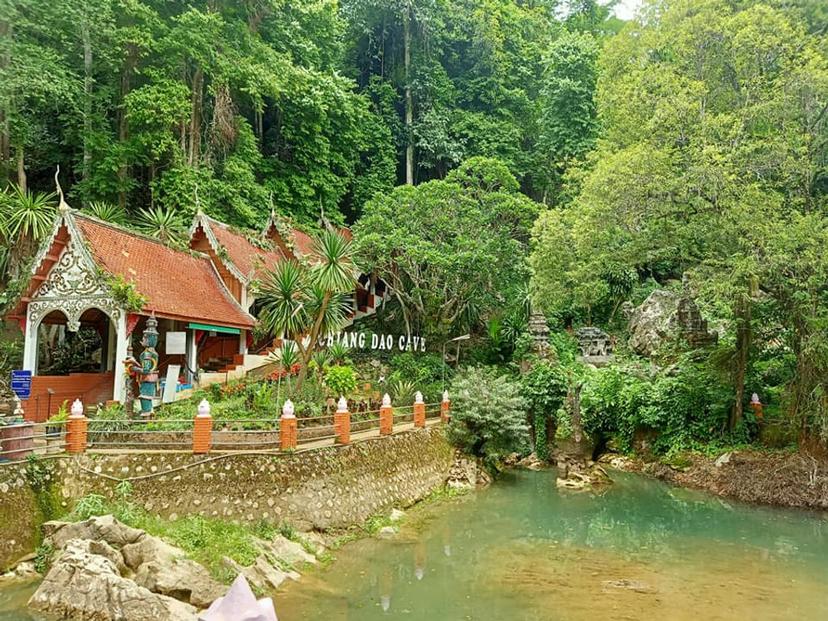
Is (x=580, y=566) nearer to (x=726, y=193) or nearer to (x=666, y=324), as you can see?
(x=726, y=193)

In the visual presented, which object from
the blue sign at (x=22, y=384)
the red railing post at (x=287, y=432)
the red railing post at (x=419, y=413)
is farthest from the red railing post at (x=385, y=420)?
the blue sign at (x=22, y=384)

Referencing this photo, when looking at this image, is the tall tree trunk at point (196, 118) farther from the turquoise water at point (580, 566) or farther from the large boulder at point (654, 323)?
the large boulder at point (654, 323)

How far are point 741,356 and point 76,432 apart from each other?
1518 cm

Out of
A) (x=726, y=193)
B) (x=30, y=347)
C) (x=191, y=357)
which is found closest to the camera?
(x=726, y=193)

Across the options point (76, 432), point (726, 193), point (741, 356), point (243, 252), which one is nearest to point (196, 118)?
point (243, 252)

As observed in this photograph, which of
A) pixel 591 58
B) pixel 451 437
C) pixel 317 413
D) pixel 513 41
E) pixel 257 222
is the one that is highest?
pixel 513 41

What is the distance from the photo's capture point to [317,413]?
1357cm

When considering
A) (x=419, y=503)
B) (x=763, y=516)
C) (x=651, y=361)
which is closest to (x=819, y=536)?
(x=763, y=516)

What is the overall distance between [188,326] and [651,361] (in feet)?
50.3

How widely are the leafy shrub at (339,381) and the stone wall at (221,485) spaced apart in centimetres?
441

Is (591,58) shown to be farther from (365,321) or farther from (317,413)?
(317,413)

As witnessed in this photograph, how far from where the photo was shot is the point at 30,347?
13.8 meters

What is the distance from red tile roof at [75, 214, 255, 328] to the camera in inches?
551

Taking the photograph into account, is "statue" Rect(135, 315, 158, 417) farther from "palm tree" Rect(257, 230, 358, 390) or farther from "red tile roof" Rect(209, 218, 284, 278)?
"red tile roof" Rect(209, 218, 284, 278)
